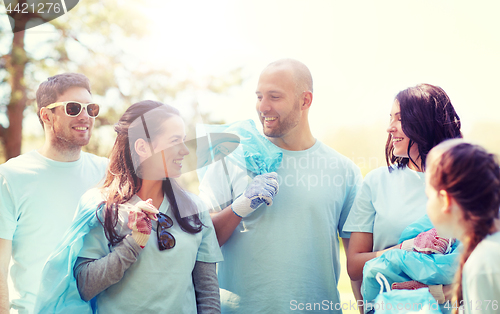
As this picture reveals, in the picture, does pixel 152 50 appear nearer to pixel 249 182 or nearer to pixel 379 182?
pixel 249 182

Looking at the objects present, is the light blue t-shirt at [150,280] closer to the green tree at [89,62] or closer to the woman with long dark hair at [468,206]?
the woman with long dark hair at [468,206]

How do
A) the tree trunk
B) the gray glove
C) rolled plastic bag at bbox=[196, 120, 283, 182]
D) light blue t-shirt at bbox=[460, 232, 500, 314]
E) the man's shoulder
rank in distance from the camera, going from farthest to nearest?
the tree trunk
the man's shoulder
rolled plastic bag at bbox=[196, 120, 283, 182]
the gray glove
light blue t-shirt at bbox=[460, 232, 500, 314]

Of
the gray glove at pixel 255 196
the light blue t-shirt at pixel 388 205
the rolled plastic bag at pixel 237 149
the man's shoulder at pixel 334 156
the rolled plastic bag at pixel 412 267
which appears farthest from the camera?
the man's shoulder at pixel 334 156

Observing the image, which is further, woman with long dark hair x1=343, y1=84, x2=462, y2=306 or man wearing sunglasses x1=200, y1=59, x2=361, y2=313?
man wearing sunglasses x1=200, y1=59, x2=361, y2=313

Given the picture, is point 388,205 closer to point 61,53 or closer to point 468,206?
point 468,206

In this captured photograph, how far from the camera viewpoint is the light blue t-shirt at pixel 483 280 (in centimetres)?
114

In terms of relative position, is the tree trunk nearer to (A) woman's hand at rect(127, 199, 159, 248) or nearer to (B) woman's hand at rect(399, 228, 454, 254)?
(A) woman's hand at rect(127, 199, 159, 248)

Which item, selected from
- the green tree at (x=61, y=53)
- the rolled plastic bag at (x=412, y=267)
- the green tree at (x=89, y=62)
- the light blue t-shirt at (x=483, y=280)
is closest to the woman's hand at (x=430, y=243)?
the rolled plastic bag at (x=412, y=267)

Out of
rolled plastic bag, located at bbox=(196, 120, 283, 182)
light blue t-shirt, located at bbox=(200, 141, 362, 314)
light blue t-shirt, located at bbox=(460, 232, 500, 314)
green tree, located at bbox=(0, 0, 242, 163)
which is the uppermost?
green tree, located at bbox=(0, 0, 242, 163)

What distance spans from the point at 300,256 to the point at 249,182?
495mm

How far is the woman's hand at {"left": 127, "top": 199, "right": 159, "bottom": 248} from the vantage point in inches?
62.1

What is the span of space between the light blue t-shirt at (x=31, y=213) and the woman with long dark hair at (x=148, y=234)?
1.58 ft

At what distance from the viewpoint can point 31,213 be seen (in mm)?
2061

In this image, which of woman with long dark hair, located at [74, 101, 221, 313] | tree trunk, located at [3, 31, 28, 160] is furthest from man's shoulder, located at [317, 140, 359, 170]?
tree trunk, located at [3, 31, 28, 160]
